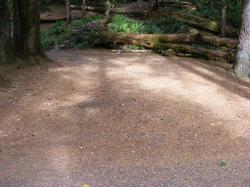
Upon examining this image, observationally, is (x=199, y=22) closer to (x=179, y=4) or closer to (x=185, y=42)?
(x=179, y=4)

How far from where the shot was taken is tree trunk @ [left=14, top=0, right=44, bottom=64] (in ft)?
39.9

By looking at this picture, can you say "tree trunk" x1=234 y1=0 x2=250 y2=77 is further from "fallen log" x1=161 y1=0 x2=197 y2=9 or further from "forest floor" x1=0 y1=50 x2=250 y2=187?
"fallen log" x1=161 y1=0 x2=197 y2=9

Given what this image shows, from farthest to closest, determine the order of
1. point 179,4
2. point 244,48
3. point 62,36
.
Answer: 1. point 179,4
2. point 62,36
3. point 244,48

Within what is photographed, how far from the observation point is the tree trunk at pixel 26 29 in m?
12.2

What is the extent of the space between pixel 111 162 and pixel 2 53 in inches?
243

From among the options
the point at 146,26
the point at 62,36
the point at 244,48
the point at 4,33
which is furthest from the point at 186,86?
the point at 62,36

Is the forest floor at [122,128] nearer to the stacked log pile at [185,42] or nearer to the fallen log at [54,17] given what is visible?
the stacked log pile at [185,42]

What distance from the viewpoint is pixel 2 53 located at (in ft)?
38.4

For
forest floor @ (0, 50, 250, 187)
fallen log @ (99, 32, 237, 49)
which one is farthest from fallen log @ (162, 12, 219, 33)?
forest floor @ (0, 50, 250, 187)

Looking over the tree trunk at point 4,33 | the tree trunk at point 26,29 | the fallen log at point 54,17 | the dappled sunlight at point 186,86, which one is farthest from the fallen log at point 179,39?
the fallen log at point 54,17

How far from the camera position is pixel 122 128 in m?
8.19

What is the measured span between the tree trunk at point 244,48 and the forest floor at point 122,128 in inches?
47.7

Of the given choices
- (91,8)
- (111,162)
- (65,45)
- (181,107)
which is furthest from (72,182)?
(91,8)

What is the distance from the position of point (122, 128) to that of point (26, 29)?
5.47 m
